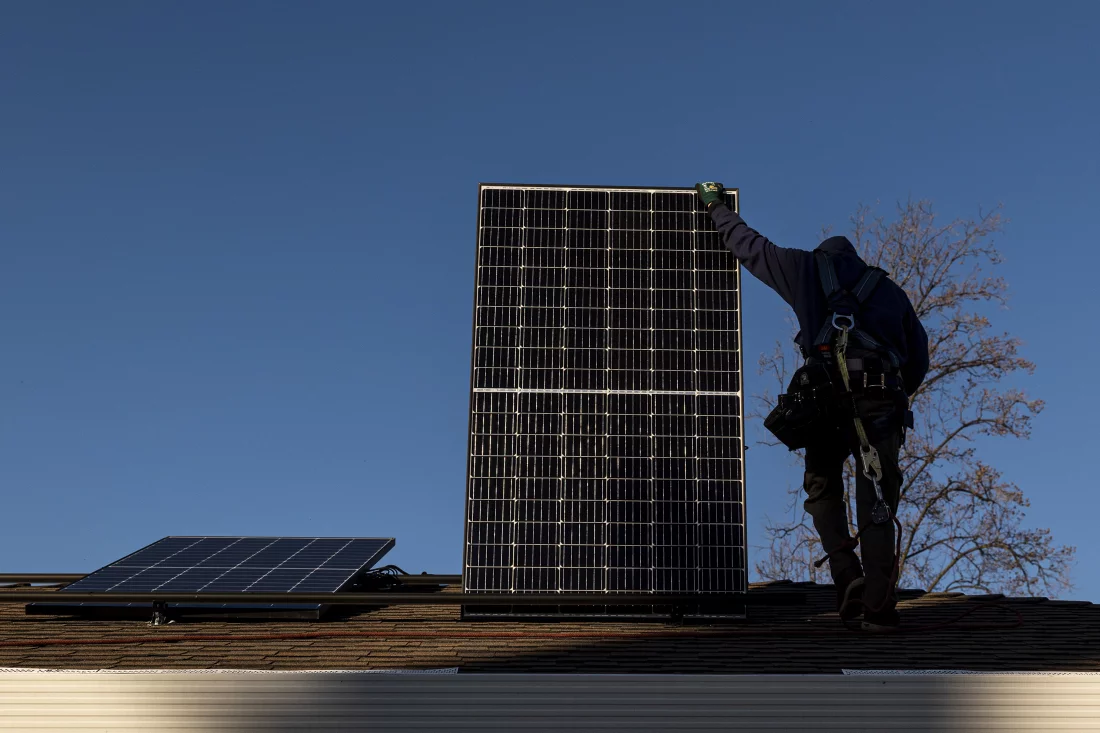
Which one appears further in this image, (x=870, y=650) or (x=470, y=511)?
(x=470, y=511)

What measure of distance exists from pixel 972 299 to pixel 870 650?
73.8 ft

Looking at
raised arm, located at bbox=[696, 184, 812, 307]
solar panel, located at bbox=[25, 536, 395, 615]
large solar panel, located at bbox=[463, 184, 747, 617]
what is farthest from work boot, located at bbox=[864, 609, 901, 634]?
solar panel, located at bbox=[25, 536, 395, 615]

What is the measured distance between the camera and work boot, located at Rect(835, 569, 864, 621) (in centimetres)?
873

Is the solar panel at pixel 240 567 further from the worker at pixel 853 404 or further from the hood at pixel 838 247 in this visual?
the hood at pixel 838 247

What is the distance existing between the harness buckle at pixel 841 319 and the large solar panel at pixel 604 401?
5.49ft

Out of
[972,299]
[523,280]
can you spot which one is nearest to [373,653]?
[523,280]

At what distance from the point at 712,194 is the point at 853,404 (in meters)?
2.99

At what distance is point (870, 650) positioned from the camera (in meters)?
7.75

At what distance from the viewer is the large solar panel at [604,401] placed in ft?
31.7

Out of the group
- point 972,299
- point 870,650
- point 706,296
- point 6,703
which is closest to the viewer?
point 6,703

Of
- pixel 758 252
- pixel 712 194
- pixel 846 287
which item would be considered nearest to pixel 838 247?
pixel 846 287

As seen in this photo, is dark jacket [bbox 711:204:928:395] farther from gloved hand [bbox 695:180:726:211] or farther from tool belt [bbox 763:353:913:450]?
gloved hand [bbox 695:180:726:211]

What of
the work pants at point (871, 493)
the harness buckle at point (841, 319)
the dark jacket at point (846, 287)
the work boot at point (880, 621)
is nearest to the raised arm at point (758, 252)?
the dark jacket at point (846, 287)

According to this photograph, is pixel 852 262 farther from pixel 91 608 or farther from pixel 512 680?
pixel 91 608
